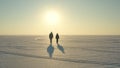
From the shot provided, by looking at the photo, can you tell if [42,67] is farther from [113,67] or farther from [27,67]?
[113,67]

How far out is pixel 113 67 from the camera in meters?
11.6

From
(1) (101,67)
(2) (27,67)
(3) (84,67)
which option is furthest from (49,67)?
(1) (101,67)

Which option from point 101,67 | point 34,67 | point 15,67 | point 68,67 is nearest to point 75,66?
point 68,67

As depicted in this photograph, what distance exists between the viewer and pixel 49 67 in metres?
11.3

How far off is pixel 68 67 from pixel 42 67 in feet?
4.45

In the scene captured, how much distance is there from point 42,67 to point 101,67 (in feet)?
10.3

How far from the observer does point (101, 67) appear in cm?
1158

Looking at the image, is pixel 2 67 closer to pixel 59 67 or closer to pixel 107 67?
pixel 59 67

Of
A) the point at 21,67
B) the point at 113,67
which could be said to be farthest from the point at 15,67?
the point at 113,67

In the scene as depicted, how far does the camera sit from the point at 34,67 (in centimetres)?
1131

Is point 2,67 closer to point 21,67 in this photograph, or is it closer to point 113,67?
point 21,67

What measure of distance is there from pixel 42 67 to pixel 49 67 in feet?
1.20

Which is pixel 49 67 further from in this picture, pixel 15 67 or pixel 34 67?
pixel 15 67

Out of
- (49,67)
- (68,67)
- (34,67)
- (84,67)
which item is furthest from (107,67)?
(34,67)
